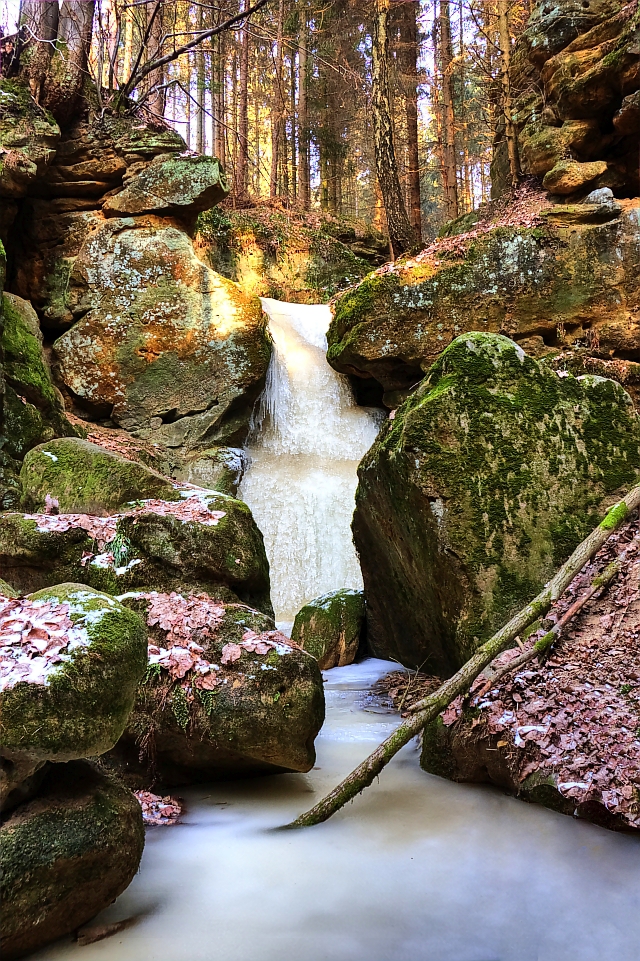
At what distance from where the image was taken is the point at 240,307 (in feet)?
37.7

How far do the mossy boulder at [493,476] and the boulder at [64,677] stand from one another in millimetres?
2775

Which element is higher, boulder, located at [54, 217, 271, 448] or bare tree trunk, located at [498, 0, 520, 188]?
bare tree trunk, located at [498, 0, 520, 188]

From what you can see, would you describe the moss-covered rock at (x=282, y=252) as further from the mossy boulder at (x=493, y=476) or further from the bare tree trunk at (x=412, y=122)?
the mossy boulder at (x=493, y=476)

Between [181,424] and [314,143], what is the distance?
1636 cm

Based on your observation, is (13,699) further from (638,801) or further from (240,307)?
(240,307)

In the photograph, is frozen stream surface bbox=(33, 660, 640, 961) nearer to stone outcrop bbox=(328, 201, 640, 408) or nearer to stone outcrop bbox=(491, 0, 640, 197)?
stone outcrop bbox=(328, 201, 640, 408)

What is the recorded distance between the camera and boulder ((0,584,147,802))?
210 centimetres

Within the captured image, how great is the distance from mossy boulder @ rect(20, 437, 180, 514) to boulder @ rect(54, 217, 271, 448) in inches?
211

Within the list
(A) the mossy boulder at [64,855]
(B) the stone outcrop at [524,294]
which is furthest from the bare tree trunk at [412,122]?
(A) the mossy boulder at [64,855]

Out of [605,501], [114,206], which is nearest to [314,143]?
[114,206]

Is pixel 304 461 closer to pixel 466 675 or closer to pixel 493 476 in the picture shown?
pixel 493 476

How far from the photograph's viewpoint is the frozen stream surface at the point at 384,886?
2.33 meters

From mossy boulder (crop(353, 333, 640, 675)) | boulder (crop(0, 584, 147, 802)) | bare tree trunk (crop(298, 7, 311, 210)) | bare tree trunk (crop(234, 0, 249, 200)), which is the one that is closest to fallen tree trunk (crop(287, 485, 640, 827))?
mossy boulder (crop(353, 333, 640, 675))

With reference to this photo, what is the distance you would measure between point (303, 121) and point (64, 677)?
72.8 ft
